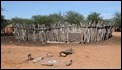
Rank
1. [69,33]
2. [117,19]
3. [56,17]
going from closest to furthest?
[69,33] → [117,19] → [56,17]

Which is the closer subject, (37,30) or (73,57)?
(73,57)

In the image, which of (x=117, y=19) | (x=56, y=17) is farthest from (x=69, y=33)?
(x=56, y=17)

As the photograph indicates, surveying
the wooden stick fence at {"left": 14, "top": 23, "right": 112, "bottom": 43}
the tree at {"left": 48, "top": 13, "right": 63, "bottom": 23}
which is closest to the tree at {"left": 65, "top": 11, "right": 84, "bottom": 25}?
the tree at {"left": 48, "top": 13, "right": 63, "bottom": 23}

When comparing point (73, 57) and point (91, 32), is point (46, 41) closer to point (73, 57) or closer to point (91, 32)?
point (91, 32)

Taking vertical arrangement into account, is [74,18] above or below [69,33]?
above

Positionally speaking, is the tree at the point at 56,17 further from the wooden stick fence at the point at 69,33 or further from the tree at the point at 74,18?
the wooden stick fence at the point at 69,33

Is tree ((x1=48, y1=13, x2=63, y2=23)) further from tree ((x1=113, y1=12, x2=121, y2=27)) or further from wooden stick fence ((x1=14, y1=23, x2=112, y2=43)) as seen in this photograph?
wooden stick fence ((x1=14, y1=23, x2=112, y2=43))

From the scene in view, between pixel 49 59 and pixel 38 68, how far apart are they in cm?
135

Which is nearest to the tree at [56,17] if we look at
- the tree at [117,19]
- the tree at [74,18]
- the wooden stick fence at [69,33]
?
the tree at [74,18]

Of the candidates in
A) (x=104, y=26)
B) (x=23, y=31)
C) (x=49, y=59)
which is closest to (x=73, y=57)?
(x=49, y=59)

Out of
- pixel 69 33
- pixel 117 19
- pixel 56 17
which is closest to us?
pixel 69 33

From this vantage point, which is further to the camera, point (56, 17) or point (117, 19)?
point (56, 17)

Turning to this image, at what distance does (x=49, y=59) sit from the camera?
11.3 m

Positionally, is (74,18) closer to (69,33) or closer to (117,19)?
(117,19)
